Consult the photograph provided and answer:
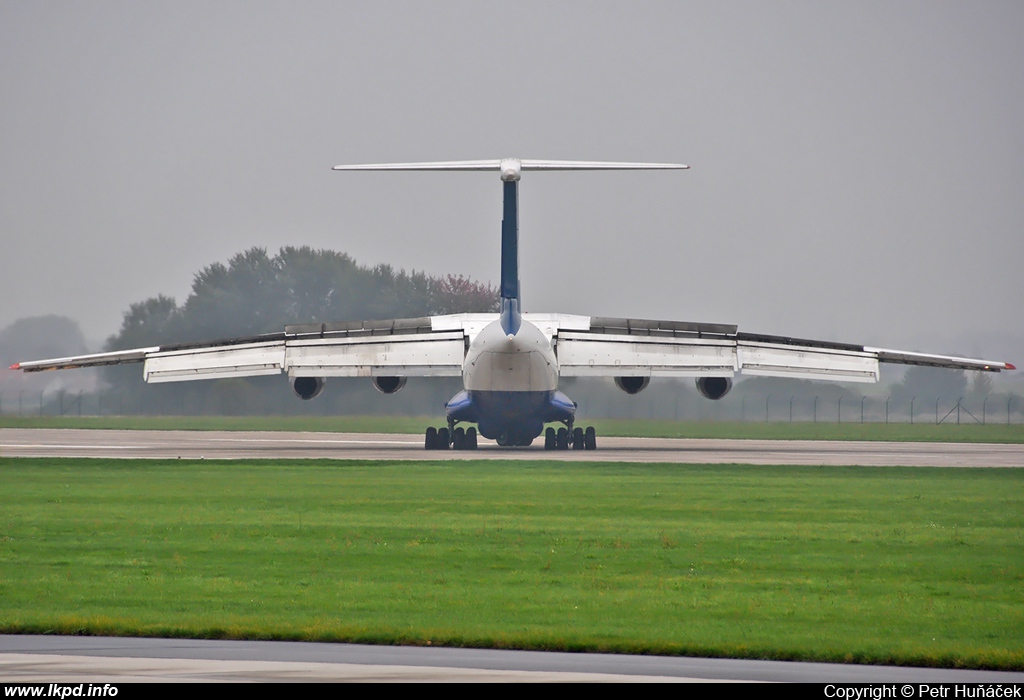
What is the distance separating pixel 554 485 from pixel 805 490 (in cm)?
434

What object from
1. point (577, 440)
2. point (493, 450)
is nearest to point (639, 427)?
point (577, 440)

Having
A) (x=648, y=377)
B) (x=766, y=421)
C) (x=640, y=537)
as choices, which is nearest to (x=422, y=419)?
(x=766, y=421)

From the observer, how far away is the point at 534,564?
1422cm

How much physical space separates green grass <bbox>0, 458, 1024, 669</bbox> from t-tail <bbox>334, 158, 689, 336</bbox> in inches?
530

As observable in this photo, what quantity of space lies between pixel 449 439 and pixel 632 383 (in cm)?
579

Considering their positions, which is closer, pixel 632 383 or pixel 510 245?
pixel 510 245

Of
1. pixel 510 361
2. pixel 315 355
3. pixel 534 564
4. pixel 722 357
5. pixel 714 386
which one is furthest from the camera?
pixel 714 386

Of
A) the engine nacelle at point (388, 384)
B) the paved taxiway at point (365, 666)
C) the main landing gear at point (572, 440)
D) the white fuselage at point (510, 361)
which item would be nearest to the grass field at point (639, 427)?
the main landing gear at point (572, 440)

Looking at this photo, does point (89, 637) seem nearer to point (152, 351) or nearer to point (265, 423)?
point (152, 351)

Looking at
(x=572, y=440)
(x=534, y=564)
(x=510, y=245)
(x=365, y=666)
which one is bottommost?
(x=572, y=440)

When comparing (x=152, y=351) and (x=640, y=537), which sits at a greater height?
(x=152, y=351)

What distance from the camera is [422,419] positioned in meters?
57.4

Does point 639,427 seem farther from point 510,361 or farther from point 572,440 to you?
point 510,361

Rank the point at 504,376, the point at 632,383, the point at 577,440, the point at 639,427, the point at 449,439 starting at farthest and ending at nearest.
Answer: the point at 639,427 < the point at 632,383 < the point at 577,440 < the point at 449,439 < the point at 504,376
